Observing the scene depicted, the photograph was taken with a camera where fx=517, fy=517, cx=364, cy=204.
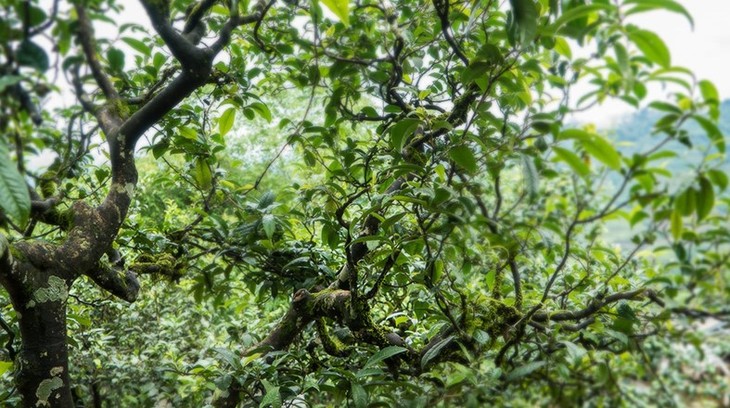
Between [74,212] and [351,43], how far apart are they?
0.73m

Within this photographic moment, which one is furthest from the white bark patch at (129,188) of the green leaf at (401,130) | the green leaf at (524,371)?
the green leaf at (524,371)

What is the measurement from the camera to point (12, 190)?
51 cm

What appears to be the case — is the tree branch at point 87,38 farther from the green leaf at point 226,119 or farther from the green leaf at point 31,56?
the green leaf at point 226,119

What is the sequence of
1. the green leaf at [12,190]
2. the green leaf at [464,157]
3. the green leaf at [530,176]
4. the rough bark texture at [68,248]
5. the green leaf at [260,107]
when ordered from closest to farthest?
the green leaf at [12,190] < the green leaf at [530,176] < the green leaf at [464,157] < the rough bark texture at [68,248] < the green leaf at [260,107]

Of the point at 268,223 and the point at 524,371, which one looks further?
the point at 268,223

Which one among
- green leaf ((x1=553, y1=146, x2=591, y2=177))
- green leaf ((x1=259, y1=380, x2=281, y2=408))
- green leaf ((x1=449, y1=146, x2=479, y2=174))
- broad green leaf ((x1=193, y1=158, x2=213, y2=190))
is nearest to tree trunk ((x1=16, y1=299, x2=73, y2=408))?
green leaf ((x1=259, y1=380, x2=281, y2=408))

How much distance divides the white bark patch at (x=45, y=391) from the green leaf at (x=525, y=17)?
1063 mm

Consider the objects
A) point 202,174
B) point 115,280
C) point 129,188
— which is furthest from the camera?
point 202,174

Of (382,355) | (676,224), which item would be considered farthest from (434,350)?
(676,224)

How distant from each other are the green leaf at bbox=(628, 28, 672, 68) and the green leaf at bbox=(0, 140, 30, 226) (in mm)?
639

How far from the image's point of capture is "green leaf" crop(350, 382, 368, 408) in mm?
983

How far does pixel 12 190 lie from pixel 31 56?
0.46 feet

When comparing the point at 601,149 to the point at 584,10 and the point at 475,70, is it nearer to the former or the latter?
the point at 584,10

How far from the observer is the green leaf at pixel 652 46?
54cm
